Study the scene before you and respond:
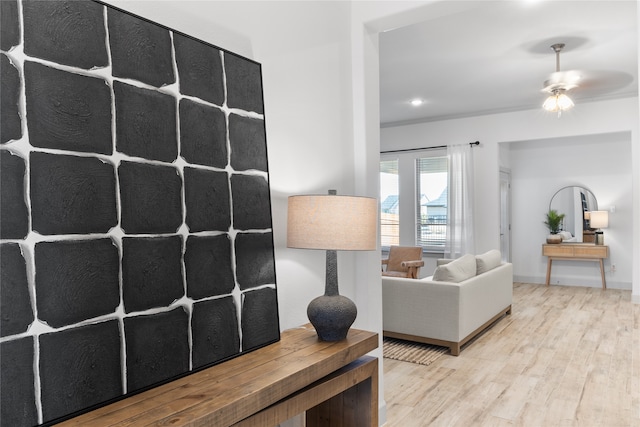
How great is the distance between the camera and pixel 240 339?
1.77 meters

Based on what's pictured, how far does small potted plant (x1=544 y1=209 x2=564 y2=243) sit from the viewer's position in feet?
24.3

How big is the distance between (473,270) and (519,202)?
413cm

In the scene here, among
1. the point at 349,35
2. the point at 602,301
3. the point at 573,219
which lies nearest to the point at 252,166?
the point at 349,35

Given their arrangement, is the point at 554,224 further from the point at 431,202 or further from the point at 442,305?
the point at 442,305

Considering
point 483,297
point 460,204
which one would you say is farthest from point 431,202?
point 483,297

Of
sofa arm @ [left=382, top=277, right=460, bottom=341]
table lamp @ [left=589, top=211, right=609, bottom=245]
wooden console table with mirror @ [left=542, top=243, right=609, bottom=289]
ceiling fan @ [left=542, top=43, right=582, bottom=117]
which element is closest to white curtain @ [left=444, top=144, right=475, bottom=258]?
wooden console table with mirror @ [left=542, top=243, right=609, bottom=289]

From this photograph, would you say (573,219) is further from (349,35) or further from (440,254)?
(349,35)

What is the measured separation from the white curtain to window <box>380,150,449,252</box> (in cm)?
24

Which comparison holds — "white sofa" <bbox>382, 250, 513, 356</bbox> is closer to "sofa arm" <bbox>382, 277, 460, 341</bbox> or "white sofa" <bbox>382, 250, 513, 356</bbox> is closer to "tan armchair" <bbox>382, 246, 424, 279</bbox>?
"sofa arm" <bbox>382, 277, 460, 341</bbox>

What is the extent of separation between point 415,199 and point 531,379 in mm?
4609

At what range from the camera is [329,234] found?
1860mm

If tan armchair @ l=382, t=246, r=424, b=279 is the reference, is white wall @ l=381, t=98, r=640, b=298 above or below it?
above

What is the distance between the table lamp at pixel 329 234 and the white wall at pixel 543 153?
222 inches

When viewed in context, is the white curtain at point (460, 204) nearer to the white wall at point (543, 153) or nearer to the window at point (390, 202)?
the white wall at point (543, 153)
